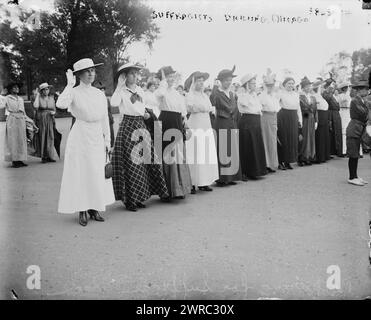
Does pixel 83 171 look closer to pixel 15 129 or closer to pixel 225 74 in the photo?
pixel 15 129

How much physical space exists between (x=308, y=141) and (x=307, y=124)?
0.38 m

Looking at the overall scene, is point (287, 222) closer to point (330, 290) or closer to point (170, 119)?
point (330, 290)

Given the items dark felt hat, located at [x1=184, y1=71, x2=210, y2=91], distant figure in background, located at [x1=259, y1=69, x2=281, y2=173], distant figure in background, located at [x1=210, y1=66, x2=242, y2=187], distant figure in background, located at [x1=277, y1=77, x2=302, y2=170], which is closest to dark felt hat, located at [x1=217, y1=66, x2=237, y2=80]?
distant figure in background, located at [x1=210, y1=66, x2=242, y2=187]

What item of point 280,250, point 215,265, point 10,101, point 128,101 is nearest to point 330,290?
point 280,250

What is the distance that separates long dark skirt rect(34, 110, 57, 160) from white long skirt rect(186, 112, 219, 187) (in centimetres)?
215

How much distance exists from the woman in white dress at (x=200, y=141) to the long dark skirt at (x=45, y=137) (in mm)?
2143

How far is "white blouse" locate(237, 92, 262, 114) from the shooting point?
24.4ft

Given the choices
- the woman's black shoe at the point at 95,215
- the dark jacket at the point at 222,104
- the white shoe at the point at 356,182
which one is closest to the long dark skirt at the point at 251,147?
the dark jacket at the point at 222,104

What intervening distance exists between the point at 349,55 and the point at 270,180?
3.54 m

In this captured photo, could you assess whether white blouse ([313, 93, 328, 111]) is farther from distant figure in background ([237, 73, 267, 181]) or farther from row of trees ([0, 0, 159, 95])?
row of trees ([0, 0, 159, 95])

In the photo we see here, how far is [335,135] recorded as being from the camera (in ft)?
31.5

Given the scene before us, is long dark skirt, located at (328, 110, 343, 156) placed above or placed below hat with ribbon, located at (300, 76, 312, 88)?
below

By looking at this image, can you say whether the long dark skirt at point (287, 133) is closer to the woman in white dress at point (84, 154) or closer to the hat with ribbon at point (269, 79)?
the hat with ribbon at point (269, 79)

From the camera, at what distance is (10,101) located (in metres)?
5.07
